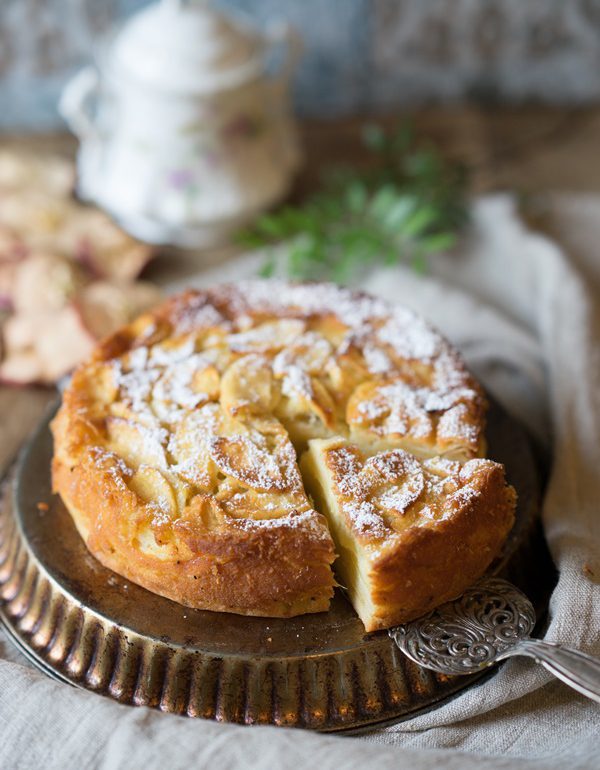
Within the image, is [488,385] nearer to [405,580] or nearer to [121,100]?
[405,580]

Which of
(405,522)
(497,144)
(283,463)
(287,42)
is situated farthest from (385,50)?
(405,522)

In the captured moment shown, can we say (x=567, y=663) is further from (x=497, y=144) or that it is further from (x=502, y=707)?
(x=497, y=144)

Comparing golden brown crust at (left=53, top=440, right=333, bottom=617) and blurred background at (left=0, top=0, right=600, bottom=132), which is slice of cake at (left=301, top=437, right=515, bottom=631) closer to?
golden brown crust at (left=53, top=440, right=333, bottom=617)

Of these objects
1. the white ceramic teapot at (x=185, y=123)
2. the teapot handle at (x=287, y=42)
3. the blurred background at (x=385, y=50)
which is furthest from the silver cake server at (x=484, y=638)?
the blurred background at (x=385, y=50)

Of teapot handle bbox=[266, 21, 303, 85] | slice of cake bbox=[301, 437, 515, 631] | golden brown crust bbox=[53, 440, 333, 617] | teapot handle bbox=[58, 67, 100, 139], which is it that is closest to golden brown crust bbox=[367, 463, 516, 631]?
slice of cake bbox=[301, 437, 515, 631]

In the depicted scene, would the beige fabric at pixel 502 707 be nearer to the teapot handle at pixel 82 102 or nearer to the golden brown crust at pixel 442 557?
the golden brown crust at pixel 442 557
